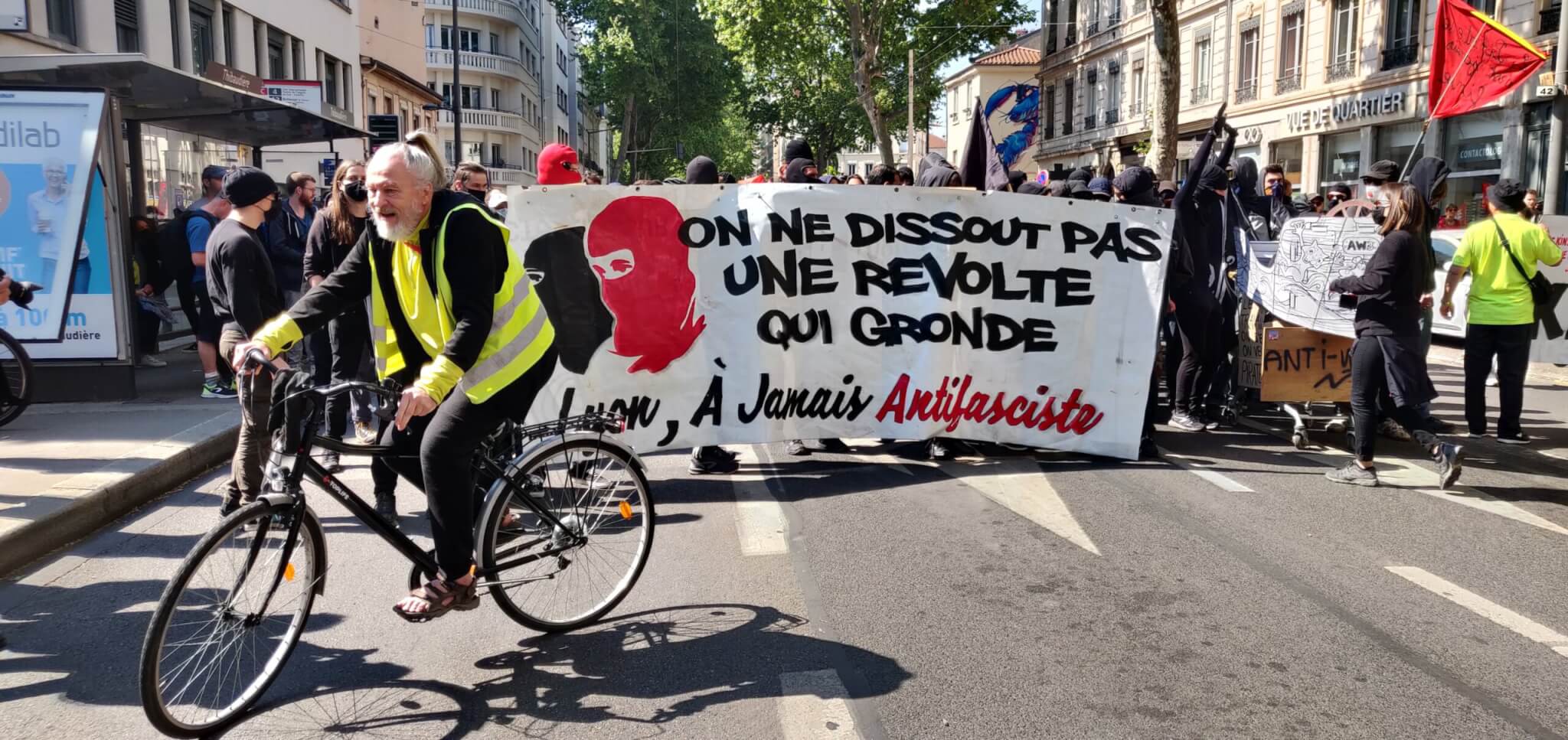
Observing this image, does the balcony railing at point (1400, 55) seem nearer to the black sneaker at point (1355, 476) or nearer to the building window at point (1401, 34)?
the building window at point (1401, 34)

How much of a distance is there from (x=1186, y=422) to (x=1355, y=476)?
1.86 m

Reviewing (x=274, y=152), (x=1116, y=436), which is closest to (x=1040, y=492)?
(x=1116, y=436)

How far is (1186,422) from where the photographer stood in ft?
29.0

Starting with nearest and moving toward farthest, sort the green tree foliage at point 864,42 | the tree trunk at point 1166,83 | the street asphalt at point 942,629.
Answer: the street asphalt at point 942,629 < the tree trunk at point 1166,83 < the green tree foliage at point 864,42

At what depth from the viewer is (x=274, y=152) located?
25.1 m

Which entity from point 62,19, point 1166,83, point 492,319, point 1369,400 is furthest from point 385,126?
point 492,319

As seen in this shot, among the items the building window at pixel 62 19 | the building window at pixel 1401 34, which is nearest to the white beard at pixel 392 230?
the building window at pixel 62 19

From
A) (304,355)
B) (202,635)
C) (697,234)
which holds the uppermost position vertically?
(697,234)

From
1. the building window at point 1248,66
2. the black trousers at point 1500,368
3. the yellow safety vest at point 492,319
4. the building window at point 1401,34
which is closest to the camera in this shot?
the yellow safety vest at point 492,319

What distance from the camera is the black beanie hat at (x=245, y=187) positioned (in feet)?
22.1

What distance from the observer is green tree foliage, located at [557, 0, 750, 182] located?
6712cm

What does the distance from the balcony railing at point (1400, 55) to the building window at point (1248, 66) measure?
6.06 metres

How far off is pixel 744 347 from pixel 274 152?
2104 centimetres

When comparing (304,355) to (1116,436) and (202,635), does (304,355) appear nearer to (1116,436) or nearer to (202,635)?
(202,635)
